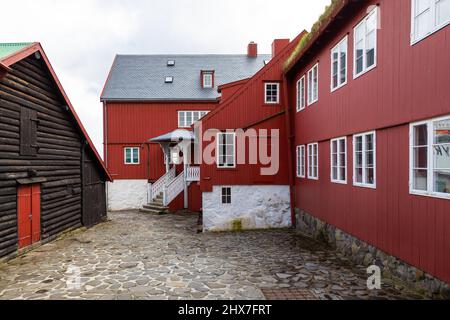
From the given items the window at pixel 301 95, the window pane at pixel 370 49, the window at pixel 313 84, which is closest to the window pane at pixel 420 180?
the window pane at pixel 370 49

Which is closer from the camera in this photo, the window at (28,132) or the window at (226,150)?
the window at (28,132)

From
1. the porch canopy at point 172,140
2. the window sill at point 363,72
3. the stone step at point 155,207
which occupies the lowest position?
the stone step at point 155,207

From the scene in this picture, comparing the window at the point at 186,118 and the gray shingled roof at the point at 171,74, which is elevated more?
the gray shingled roof at the point at 171,74

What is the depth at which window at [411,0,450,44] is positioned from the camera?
548cm

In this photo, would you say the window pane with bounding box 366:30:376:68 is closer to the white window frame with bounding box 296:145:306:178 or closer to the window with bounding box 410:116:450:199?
the window with bounding box 410:116:450:199

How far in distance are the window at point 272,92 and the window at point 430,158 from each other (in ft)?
30.1

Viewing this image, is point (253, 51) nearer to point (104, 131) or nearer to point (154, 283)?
point (104, 131)

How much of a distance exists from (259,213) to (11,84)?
1107cm

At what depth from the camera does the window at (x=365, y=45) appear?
7.79 m

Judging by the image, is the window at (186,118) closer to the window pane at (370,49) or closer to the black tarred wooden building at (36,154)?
the black tarred wooden building at (36,154)

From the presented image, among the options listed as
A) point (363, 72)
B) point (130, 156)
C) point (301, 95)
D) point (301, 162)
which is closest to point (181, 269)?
point (363, 72)

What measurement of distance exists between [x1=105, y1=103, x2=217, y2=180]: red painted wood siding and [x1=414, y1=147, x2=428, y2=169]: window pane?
1824 cm

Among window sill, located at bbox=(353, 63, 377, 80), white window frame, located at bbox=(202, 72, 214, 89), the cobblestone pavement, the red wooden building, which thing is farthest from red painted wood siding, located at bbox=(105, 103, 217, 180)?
window sill, located at bbox=(353, 63, 377, 80)
